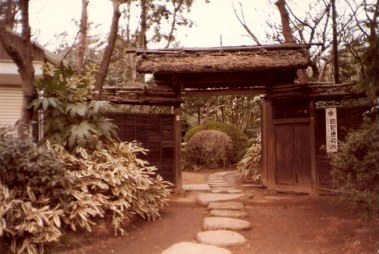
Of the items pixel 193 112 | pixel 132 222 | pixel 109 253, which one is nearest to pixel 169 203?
pixel 132 222

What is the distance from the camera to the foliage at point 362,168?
18.2 ft

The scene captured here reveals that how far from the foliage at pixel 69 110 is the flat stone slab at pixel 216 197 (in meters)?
2.74

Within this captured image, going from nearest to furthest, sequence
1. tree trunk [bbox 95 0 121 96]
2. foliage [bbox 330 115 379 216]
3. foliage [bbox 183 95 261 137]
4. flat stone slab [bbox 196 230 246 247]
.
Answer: foliage [bbox 330 115 379 216] → flat stone slab [bbox 196 230 246 247] → tree trunk [bbox 95 0 121 96] → foliage [bbox 183 95 261 137]

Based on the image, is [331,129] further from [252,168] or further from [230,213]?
[252,168]

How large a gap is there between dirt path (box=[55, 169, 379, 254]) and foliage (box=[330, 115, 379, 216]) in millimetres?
795

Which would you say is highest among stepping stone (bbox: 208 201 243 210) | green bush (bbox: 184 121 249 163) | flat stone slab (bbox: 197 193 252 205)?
green bush (bbox: 184 121 249 163)

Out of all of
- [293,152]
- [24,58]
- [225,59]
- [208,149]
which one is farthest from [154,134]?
[208,149]

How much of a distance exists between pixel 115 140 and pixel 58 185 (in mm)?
2687

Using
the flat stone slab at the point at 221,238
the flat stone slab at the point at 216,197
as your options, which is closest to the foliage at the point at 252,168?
the flat stone slab at the point at 216,197

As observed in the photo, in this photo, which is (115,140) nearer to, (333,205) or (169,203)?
(169,203)

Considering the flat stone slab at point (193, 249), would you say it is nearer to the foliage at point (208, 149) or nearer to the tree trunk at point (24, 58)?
the tree trunk at point (24, 58)

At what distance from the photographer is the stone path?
6090 mm

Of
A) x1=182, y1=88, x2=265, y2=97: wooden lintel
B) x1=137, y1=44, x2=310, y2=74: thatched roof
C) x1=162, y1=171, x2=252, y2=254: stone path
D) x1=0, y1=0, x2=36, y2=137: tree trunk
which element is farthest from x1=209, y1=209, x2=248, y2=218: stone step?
x1=0, y1=0, x2=36, y2=137: tree trunk

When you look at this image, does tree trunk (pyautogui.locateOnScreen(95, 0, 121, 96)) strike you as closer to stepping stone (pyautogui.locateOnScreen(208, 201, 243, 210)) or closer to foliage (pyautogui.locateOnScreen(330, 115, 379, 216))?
stepping stone (pyautogui.locateOnScreen(208, 201, 243, 210))
